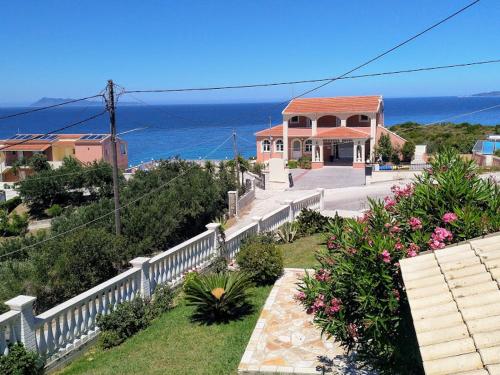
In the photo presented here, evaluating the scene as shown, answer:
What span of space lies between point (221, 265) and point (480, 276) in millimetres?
8239

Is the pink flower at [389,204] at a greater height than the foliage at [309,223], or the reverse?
the pink flower at [389,204]

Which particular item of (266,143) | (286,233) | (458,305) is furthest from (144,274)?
(266,143)

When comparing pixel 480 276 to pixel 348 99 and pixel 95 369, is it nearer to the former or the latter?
pixel 95 369

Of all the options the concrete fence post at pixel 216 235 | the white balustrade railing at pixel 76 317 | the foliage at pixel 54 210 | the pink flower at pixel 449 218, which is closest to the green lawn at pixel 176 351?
the white balustrade railing at pixel 76 317

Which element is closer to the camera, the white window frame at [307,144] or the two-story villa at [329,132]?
the two-story villa at [329,132]

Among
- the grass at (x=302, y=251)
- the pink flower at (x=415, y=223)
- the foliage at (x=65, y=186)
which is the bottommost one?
the foliage at (x=65, y=186)

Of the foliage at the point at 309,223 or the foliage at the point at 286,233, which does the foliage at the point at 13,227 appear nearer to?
the foliage at the point at 309,223

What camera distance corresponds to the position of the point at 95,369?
22.7ft

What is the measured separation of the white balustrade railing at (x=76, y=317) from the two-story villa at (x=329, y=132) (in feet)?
111

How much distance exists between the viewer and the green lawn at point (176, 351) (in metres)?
6.89

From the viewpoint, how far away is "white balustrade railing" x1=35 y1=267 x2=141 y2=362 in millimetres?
6961

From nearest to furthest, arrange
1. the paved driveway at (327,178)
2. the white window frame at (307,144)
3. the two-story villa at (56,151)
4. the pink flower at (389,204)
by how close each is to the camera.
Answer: the pink flower at (389,204) < the paved driveway at (327,178) < the white window frame at (307,144) < the two-story villa at (56,151)

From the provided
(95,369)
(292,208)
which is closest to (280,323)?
(95,369)

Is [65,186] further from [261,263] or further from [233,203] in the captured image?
[261,263]
